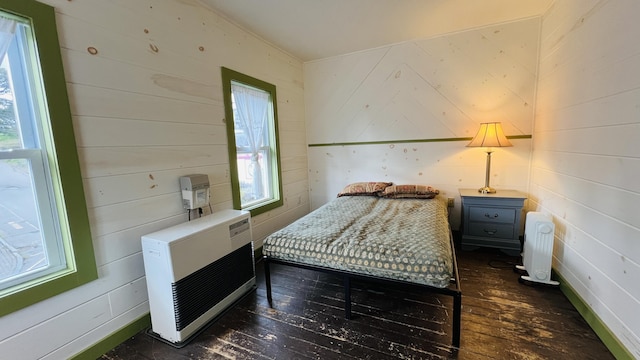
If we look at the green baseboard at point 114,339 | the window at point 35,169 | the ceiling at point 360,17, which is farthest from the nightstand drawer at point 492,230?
the window at point 35,169

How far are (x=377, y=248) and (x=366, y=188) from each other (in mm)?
1633

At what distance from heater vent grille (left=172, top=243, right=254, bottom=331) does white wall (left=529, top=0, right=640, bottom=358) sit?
7.95ft

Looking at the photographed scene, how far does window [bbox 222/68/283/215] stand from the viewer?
2.61 metres

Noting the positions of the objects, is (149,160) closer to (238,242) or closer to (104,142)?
(104,142)

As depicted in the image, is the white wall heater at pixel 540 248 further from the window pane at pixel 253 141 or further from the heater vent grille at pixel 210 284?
the window pane at pixel 253 141

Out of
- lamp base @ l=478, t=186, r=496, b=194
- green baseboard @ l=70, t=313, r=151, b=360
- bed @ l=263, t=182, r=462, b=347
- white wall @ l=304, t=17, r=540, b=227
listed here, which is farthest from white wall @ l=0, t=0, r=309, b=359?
lamp base @ l=478, t=186, r=496, b=194

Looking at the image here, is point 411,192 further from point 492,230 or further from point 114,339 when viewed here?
point 114,339

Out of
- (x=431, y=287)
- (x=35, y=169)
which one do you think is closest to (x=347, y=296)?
(x=431, y=287)

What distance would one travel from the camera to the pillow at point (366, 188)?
3.28 m

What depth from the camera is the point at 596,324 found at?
5.42 ft

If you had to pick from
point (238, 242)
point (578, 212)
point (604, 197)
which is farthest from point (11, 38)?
point (578, 212)

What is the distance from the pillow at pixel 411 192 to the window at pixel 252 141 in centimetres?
137

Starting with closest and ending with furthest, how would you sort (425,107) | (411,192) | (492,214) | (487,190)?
(492,214)
(487,190)
(411,192)
(425,107)

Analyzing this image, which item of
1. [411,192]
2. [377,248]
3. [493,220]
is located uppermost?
[411,192]
